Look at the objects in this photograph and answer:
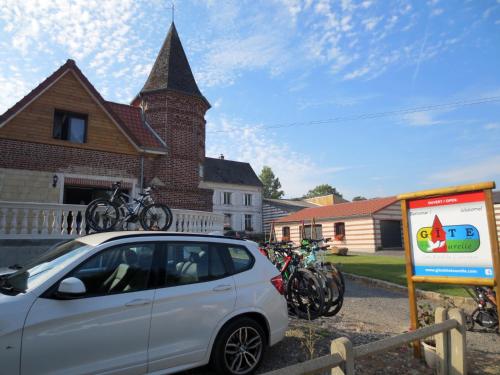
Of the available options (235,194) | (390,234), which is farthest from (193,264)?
(235,194)

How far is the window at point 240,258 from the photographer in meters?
4.65

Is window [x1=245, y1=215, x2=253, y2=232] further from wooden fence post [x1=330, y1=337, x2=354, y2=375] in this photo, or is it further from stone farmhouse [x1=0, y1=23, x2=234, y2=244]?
wooden fence post [x1=330, y1=337, x2=354, y2=375]

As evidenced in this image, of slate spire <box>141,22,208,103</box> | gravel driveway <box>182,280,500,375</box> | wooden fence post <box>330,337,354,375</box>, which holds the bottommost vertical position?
gravel driveway <box>182,280,500,375</box>

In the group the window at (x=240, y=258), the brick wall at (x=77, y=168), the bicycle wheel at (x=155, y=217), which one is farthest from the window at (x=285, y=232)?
the window at (x=240, y=258)

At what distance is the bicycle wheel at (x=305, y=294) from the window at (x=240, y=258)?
231 cm

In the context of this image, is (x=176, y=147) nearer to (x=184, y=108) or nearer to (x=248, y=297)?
(x=184, y=108)

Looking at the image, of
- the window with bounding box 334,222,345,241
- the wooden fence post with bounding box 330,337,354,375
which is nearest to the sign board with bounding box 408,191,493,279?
the wooden fence post with bounding box 330,337,354,375

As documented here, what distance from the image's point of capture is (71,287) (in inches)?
127

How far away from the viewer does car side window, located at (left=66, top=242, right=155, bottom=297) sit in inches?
143

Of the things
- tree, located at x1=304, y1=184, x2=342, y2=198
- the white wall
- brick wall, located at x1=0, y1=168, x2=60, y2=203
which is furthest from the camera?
tree, located at x1=304, y1=184, x2=342, y2=198

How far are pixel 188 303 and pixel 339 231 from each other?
1104 inches

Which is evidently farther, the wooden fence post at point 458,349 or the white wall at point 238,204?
the white wall at point 238,204

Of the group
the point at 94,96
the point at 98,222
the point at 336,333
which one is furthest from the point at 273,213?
the point at 336,333

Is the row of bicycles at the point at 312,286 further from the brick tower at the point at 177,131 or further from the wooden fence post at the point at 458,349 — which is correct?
the brick tower at the point at 177,131
